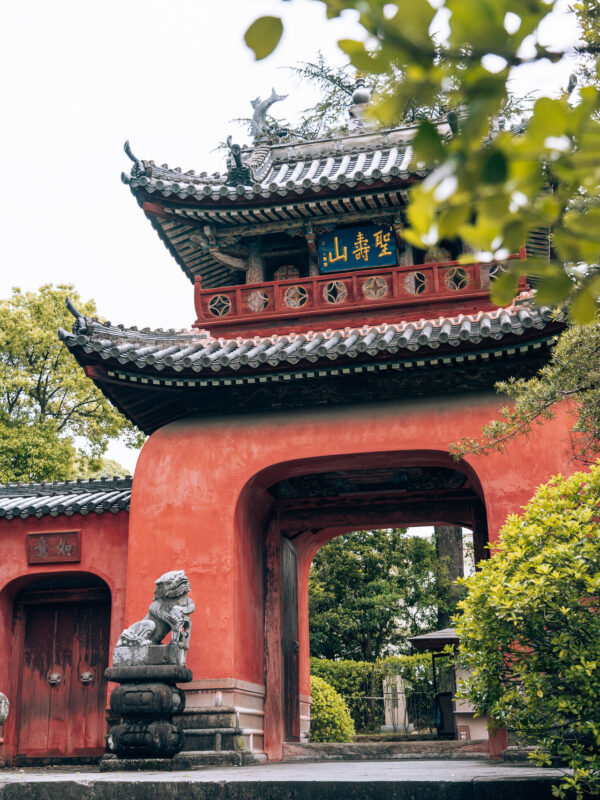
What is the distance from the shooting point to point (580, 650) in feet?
15.9

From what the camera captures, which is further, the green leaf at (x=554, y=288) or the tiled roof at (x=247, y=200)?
the tiled roof at (x=247, y=200)

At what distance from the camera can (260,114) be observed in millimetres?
12875

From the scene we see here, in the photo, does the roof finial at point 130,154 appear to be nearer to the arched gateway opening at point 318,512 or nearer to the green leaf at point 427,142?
the arched gateway opening at point 318,512

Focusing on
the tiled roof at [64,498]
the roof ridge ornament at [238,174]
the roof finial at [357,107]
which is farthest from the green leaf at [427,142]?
the roof finial at [357,107]

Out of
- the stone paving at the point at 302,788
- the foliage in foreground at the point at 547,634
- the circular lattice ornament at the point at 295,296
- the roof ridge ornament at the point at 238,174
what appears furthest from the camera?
the roof ridge ornament at the point at 238,174

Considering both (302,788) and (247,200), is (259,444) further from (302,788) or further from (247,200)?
(302,788)

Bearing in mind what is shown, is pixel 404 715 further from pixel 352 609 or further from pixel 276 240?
pixel 276 240

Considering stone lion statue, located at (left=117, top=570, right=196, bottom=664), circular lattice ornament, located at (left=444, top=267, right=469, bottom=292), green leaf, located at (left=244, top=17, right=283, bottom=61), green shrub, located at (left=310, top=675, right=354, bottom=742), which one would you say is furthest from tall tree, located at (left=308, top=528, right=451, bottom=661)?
green leaf, located at (left=244, top=17, right=283, bottom=61)

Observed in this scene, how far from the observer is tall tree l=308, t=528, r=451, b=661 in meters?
20.5

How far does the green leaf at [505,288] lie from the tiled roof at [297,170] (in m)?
8.56

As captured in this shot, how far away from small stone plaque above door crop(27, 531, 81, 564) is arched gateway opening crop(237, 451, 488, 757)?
7.59 feet

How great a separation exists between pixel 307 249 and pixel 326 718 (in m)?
8.30

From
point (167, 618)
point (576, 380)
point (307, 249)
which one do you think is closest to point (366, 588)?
point (307, 249)

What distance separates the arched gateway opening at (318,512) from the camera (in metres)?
10.0
